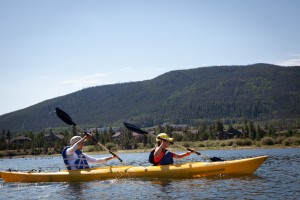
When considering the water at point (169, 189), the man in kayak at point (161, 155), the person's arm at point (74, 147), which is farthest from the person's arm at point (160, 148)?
the person's arm at point (74, 147)

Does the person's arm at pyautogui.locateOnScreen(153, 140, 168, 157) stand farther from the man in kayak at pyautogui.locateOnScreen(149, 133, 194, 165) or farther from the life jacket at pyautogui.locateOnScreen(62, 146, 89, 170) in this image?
the life jacket at pyautogui.locateOnScreen(62, 146, 89, 170)

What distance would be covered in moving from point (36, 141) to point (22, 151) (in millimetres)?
4615

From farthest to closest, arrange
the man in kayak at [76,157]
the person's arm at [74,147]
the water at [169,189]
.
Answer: the man in kayak at [76,157], the person's arm at [74,147], the water at [169,189]

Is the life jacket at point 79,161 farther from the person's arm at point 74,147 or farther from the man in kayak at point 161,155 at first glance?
the man in kayak at point 161,155

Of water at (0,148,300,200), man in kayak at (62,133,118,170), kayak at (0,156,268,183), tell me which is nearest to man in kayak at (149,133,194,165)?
kayak at (0,156,268,183)

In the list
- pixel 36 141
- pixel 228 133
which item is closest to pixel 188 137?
pixel 228 133

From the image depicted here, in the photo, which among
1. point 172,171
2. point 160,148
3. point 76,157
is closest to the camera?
point 172,171

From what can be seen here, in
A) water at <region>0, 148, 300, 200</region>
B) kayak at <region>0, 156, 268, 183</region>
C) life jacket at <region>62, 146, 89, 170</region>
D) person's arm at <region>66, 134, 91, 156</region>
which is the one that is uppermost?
person's arm at <region>66, 134, 91, 156</region>

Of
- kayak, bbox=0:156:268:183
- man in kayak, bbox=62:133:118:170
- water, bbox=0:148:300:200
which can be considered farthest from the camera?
man in kayak, bbox=62:133:118:170

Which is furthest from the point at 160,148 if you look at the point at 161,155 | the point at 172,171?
the point at 172,171

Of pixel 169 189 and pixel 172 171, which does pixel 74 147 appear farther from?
pixel 169 189

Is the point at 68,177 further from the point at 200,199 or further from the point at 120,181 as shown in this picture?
the point at 200,199

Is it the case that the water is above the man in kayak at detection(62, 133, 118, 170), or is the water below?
below

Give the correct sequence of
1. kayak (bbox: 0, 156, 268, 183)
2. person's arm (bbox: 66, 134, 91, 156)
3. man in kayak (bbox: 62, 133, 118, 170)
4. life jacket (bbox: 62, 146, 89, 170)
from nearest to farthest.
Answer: kayak (bbox: 0, 156, 268, 183), person's arm (bbox: 66, 134, 91, 156), man in kayak (bbox: 62, 133, 118, 170), life jacket (bbox: 62, 146, 89, 170)
